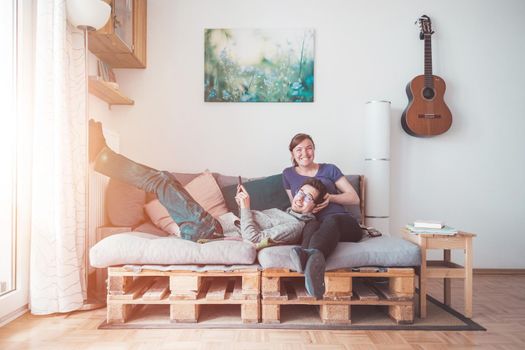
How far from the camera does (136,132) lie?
338 centimetres

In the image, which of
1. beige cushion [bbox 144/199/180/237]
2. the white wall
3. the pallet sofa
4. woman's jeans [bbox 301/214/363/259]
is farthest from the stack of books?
beige cushion [bbox 144/199/180/237]

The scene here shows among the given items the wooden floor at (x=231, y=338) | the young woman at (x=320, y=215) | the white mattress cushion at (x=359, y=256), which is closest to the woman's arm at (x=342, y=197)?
the young woman at (x=320, y=215)

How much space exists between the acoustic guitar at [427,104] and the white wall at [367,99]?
0.39ft

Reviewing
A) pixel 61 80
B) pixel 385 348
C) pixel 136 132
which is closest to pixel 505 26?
pixel 385 348

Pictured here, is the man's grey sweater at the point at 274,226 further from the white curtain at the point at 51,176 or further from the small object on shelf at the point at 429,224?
the white curtain at the point at 51,176

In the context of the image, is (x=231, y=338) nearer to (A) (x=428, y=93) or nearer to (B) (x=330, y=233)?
(B) (x=330, y=233)

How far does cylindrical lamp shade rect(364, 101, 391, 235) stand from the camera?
309cm

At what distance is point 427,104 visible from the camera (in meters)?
→ 3.31

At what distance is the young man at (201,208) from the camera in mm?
2217

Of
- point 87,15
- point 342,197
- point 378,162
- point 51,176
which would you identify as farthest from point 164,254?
point 378,162

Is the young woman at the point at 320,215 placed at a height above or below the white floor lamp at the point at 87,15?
below

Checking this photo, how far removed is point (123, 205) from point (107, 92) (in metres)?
0.86

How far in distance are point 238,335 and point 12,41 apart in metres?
1.97

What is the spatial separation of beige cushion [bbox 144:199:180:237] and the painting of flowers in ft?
3.55
